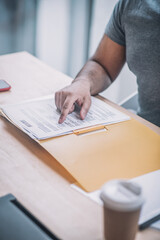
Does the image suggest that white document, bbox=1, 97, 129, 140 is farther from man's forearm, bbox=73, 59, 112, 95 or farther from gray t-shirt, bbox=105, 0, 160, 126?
gray t-shirt, bbox=105, 0, 160, 126

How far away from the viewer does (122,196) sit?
49 centimetres

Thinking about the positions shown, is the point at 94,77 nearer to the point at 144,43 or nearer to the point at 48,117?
the point at 144,43

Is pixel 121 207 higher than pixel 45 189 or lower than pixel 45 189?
higher

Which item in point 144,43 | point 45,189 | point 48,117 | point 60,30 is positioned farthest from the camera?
point 60,30

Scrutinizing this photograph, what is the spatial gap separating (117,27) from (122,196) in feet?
3.07

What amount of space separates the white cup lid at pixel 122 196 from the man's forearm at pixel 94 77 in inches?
26.7

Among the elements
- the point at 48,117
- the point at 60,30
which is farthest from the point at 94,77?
the point at 60,30

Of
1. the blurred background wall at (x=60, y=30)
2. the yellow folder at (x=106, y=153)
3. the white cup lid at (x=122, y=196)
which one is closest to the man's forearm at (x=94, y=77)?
the yellow folder at (x=106, y=153)

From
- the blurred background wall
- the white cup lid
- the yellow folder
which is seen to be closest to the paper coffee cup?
the white cup lid

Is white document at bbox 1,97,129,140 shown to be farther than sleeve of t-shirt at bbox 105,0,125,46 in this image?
No

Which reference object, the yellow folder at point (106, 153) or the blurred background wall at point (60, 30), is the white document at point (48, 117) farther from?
the blurred background wall at point (60, 30)

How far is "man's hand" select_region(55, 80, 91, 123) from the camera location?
0.97 metres

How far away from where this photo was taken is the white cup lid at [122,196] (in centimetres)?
48

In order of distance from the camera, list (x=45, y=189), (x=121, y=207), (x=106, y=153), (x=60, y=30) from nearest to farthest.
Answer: (x=121, y=207), (x=45, y=189), (x=106, y=153), (x=60, y=30)
